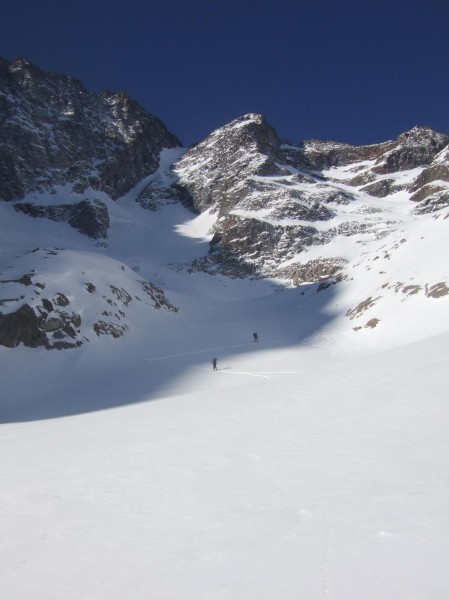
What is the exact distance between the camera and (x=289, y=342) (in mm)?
33812

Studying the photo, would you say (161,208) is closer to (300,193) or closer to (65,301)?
(300,193)

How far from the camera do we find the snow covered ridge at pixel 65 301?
98.4 feet

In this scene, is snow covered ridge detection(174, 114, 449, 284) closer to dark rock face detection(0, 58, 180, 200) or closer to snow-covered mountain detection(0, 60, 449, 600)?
snow-covered mountain detection(0, 60, 449, 600)

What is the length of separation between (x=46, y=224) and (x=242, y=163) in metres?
55.5

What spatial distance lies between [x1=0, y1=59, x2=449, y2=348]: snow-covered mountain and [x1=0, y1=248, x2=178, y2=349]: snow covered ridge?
4.8 inches

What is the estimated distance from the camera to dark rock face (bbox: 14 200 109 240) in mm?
99950

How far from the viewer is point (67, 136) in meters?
128

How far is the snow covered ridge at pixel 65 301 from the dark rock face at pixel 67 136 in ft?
238

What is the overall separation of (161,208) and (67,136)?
3193cm

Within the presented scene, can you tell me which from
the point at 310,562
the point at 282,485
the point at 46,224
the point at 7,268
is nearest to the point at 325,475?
the point at 282,485

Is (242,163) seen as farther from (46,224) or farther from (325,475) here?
(325,475)

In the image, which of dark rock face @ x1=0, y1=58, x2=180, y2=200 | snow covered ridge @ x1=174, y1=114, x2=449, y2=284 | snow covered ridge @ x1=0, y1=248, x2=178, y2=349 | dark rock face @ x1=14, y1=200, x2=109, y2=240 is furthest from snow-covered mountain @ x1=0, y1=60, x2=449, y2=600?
dark rock face @ x1=0, y1=58, x2=180, y2=200

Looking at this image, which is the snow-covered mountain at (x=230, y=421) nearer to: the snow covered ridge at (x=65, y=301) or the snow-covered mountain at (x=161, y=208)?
the snow covered ridge at (x=65, y=301)

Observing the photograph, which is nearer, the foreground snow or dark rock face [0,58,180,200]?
the foreground snow
